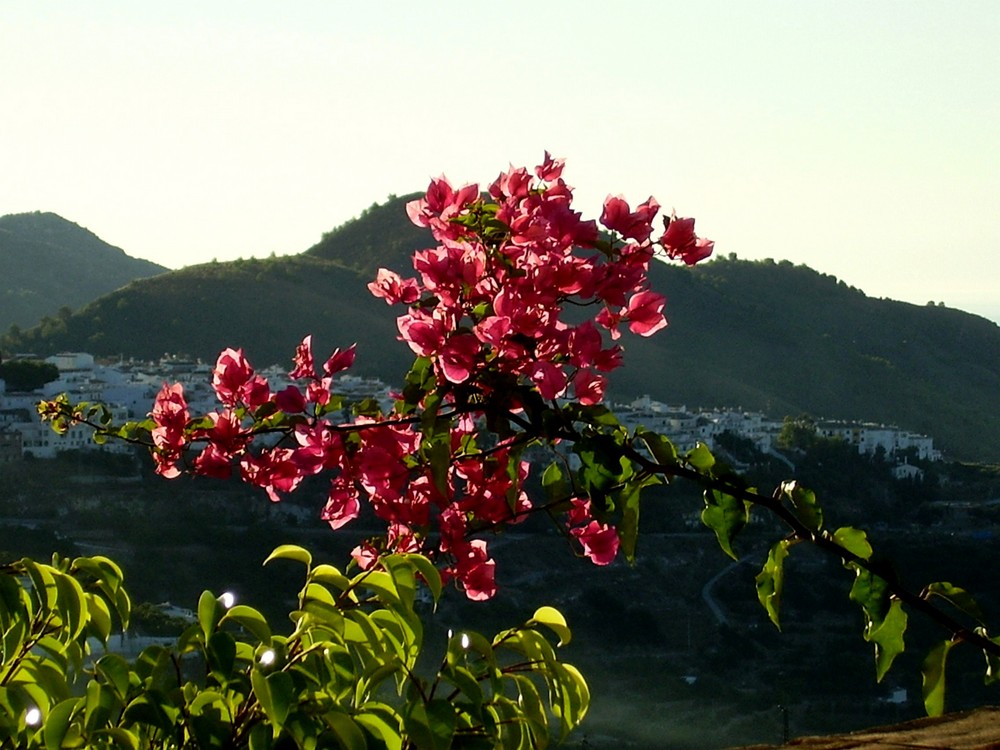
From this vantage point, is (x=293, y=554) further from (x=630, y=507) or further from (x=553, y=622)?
(x=630, y=507)

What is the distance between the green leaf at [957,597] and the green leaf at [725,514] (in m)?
0.20

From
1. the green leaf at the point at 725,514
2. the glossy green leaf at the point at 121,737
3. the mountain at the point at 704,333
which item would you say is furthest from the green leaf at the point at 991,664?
the mountain at the point at 704,333

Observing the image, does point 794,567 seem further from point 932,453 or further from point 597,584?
point 932,453

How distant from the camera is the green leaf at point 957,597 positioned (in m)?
1.52

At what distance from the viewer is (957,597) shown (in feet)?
5.04

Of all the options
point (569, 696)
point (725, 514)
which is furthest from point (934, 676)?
point (569, 696)

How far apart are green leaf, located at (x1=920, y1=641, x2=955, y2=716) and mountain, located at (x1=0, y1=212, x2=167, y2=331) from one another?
56.4m

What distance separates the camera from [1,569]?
142 centimetres

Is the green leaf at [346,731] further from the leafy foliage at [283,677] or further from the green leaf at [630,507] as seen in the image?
the green leaf at [630,507]

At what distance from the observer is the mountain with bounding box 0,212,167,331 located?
5894cm

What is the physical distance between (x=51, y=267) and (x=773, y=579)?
6537cm

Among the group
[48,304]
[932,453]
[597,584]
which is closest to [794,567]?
[597,584]

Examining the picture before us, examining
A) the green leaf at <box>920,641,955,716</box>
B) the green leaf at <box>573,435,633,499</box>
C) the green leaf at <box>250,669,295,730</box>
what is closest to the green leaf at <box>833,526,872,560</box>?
the green leaf at <box>920,641,955,716</box>

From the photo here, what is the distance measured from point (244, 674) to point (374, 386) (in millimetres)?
32620
